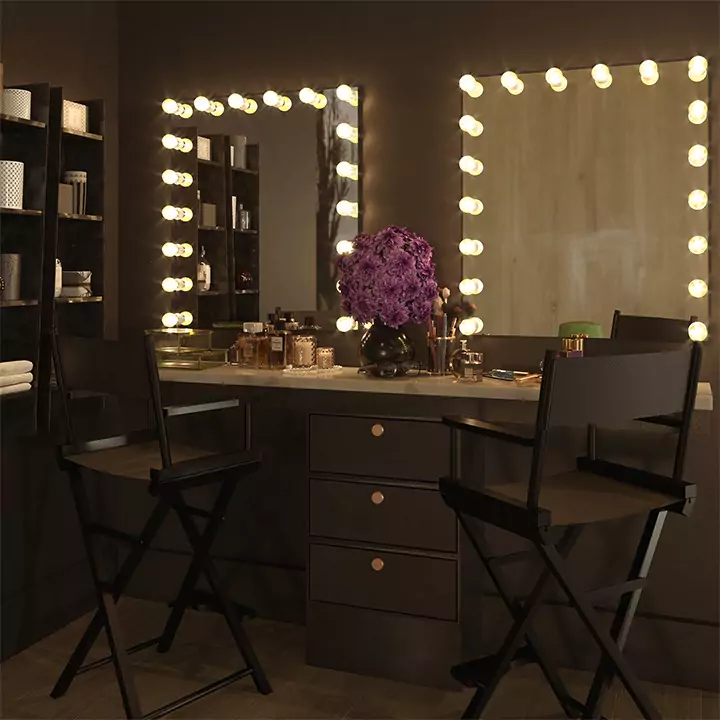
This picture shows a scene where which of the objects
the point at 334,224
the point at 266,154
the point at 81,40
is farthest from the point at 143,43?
the point at 334,224

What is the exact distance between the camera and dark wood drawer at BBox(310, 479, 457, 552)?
8.53 feet

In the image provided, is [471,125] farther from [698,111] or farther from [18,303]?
[18,303]

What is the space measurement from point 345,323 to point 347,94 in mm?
759

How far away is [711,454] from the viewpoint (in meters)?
A: 2.69

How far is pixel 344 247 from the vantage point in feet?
10.3

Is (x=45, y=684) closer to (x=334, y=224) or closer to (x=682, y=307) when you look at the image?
(x=334, y=224)

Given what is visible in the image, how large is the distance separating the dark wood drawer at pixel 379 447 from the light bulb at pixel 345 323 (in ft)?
1.73

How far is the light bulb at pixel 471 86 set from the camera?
2.91 metres

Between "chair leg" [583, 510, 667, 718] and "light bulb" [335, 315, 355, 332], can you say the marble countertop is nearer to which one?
"light bulb" [335, 315, 355, 332]

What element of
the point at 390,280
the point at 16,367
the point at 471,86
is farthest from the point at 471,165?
the point at 16,367

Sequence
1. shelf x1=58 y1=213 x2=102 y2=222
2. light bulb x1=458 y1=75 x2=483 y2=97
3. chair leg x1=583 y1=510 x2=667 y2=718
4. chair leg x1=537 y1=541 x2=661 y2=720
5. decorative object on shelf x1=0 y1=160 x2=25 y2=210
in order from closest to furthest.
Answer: chair leg x1=537 y1=541 x2=661 y2=720 → chair leg x1=583 y1=510 x2=667 y2=718 → decorative object on shelf x1=0 y1=160 x2=25 y2=210 → light bulb x1=458 y1=75 x2=483 y2=97 → shelf x1=58 y1=213 x2=102 y2=222

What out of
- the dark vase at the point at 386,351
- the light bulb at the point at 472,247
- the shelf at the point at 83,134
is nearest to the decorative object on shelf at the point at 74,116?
the shelf at the point at 83,134

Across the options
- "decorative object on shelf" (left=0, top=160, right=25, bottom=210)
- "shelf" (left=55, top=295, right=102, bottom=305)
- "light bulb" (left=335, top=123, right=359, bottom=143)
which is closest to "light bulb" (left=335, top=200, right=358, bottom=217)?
"light bulb" (left=335, top=123, right=359, bottom=143)

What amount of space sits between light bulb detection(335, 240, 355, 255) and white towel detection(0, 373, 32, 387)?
1.07 meters
